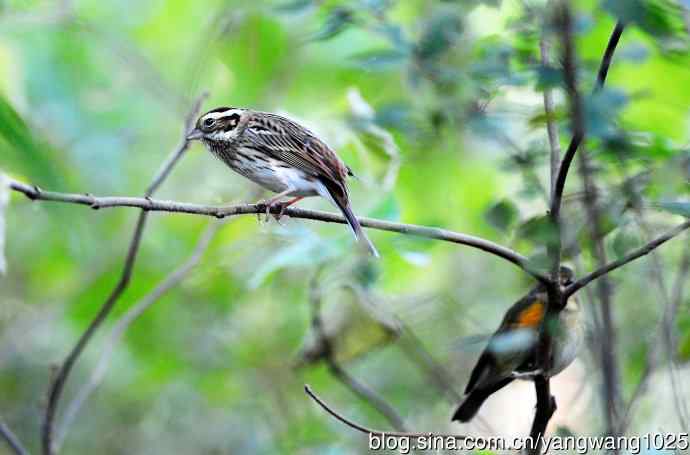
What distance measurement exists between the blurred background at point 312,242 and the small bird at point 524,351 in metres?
0.15

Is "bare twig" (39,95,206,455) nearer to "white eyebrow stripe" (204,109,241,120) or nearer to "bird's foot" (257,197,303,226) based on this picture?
"bird's foot" (257,197,303,226)

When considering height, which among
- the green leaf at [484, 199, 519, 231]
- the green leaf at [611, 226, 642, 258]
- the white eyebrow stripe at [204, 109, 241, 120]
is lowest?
the white eyebrow stripe at [204, 109, 241, 120]

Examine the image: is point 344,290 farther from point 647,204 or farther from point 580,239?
point 647,204

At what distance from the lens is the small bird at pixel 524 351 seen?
304 centimetres

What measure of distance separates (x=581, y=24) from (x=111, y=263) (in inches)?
154

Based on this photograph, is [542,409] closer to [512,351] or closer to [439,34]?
[512,351]

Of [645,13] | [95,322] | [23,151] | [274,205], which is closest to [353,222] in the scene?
[274,205]

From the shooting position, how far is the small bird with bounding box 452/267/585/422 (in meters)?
3.04

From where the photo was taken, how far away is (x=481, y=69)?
9.66 ft

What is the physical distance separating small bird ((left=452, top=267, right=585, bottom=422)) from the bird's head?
55.8 inches

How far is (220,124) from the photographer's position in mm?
4074

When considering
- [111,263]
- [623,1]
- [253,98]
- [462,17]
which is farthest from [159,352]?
[623,1]

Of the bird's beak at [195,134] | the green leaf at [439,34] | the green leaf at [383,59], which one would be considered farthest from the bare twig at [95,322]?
the green leaf at [439,34]

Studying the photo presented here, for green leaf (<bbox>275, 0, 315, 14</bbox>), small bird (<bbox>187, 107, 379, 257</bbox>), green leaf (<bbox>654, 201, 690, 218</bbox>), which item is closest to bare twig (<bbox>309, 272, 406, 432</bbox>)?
small bird (<bbox>187, 107, 379, 257</bbox>)
